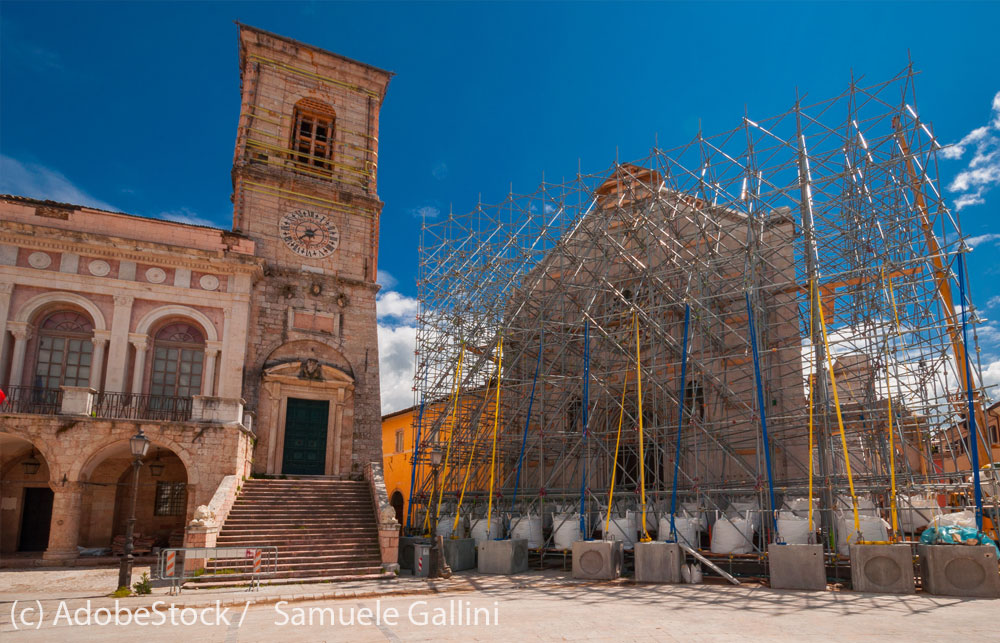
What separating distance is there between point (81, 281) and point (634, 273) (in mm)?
15230

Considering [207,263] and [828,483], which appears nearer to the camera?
[828,483]

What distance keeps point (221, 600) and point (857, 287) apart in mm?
14925

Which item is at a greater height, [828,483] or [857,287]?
[857,287]

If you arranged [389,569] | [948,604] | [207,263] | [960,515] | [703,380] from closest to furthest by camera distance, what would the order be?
1. [948,604]
2. [960,515]
3. [389,569]
4. [703,380]
5. [207,263]

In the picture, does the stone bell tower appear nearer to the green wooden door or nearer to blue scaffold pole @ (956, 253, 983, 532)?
the green wooden door

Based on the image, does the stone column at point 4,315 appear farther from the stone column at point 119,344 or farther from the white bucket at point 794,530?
the white bucket at point 794,530

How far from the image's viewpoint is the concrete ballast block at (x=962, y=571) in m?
11.3

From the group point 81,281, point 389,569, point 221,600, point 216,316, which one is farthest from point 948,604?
point 81,281

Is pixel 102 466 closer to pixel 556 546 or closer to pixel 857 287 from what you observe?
pixel 556 546

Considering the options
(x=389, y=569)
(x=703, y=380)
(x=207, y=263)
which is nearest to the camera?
(x=389, y=569)

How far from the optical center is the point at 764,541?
14820 mm

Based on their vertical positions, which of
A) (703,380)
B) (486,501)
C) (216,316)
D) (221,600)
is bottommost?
(221,600)

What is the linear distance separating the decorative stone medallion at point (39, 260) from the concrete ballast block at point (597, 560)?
612 inches


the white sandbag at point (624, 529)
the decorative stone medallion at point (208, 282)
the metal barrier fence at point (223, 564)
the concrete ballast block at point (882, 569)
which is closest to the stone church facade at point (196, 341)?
the decorative stone medallion at point (208, 282)
